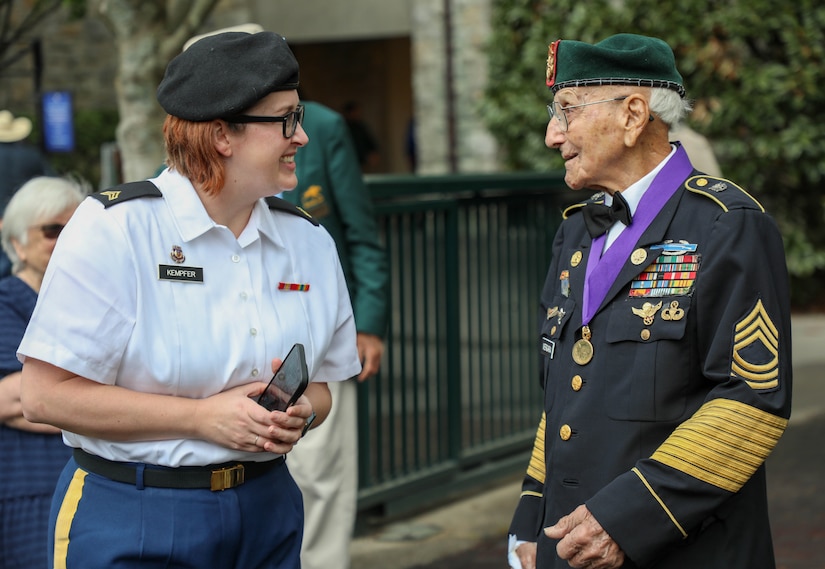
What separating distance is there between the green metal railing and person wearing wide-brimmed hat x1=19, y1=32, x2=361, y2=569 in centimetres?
Result: 301

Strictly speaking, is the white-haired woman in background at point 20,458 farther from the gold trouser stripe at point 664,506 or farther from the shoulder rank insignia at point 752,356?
the shoulder rank insignia at point 752,356

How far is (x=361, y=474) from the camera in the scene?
5.90 meters

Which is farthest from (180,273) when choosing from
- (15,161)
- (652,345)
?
(15,161)

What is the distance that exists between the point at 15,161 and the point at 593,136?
14.4 feet

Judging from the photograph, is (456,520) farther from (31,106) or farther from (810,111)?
(31,106)

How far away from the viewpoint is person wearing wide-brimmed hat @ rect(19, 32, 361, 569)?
2.57 m

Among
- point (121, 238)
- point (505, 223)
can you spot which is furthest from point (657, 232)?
point (505, 223)

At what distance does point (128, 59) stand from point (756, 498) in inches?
299

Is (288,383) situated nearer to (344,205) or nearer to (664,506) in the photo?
(664,506)

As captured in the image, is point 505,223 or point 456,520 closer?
point 456,520

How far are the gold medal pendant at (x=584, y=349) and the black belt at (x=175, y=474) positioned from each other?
2.61 ft

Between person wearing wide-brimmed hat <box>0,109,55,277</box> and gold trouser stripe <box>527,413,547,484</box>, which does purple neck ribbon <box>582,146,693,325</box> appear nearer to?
gold trouser stripe <box>527,413,547,484</box>

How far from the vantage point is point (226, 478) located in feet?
8.81

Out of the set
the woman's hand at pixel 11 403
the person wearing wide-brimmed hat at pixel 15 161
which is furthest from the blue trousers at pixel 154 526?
the person wearing wide-brimmed hat at pixel 15 161
